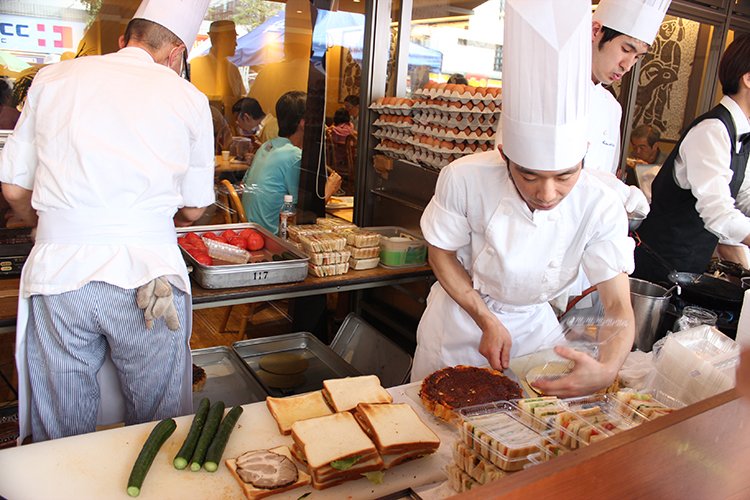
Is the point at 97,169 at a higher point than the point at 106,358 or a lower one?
higher

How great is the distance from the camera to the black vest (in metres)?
2.59

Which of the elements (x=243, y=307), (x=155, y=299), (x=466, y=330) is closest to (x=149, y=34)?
(x=155, y=299)

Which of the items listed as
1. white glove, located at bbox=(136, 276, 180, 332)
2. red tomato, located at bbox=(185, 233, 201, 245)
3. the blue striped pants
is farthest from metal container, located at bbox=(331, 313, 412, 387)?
white glove, located at bbox=(136, 276, 180, 332)

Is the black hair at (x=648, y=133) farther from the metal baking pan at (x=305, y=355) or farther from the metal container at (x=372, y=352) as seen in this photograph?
the metal baking pan at (x=305, y=355)

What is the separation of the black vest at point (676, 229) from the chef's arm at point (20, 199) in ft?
8.45

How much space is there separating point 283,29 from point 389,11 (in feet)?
2.37

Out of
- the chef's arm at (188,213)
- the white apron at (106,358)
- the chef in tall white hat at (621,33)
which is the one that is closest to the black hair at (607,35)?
the chef in tall white hat at (621,33)

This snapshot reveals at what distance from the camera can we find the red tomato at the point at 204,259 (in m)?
2.57

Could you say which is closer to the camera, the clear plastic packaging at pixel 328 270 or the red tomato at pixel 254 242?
the clear plastic packaging at pixel 328 270

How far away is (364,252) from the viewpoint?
2945mm

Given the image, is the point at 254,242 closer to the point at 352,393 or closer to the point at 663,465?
the point at 352,393

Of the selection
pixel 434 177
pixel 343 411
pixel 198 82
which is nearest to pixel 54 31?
pixel 198 82

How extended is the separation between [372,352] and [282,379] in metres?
0.67

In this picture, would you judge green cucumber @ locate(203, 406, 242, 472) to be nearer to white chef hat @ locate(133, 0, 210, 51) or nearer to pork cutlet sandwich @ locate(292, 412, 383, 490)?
pork cutlet sandwich @ locate(292, 412, 383, 490)
